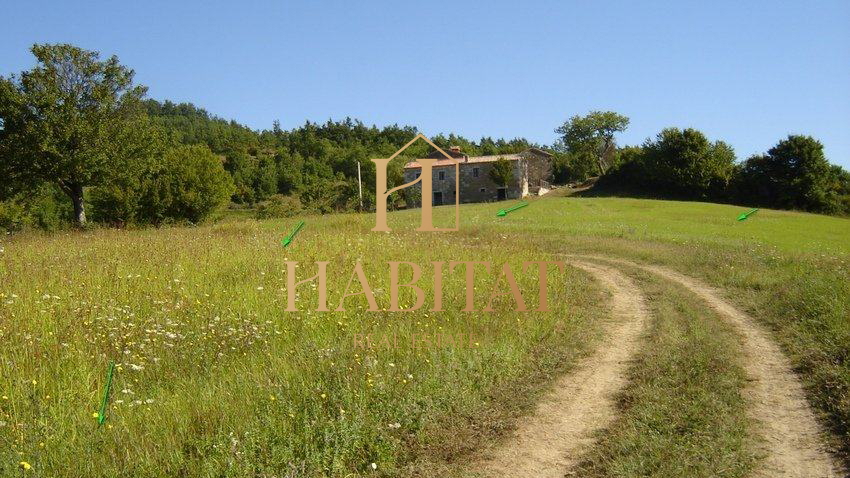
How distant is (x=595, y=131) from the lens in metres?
90.0

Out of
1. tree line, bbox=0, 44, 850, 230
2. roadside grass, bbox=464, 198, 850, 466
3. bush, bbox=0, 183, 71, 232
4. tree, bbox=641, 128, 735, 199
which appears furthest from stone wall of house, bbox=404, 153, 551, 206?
bush, bbox=0, 183, 71, 232

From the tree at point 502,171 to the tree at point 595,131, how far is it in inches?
1337

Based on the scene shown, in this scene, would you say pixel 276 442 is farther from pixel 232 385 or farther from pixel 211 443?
pixel 232 385

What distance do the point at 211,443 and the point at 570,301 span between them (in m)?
7.33

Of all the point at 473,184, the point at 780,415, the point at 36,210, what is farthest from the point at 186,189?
the point at 780,415

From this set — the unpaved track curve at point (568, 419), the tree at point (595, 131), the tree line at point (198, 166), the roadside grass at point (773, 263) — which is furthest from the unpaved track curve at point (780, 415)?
the tree at point (595, 131)

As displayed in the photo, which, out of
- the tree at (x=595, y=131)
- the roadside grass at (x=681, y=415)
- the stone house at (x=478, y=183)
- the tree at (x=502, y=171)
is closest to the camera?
the roadside grass at (x=681, y=415)

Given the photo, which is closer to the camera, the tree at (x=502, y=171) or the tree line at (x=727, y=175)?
the tree line at (x=727, y=175)

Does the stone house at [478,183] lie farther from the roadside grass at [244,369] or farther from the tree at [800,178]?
the roadside grass at [244,369]

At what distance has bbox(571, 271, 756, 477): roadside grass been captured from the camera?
15.4 feet

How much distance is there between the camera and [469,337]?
775 cm

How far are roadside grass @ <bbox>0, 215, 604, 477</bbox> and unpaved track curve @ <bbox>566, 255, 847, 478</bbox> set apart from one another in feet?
7.01

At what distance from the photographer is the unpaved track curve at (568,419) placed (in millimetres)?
4879

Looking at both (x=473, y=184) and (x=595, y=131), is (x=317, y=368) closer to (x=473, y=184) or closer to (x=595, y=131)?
(x=473, y=184)
